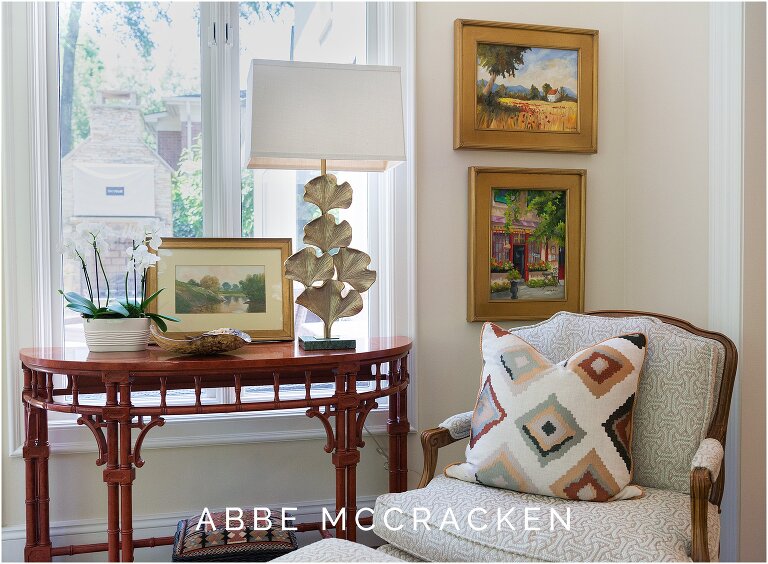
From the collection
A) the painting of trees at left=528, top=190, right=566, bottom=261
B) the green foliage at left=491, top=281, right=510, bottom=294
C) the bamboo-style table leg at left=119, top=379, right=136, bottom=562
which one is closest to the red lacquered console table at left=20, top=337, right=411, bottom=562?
the bamboo-style table leg at left=119, top=379, right=136, bottom=562

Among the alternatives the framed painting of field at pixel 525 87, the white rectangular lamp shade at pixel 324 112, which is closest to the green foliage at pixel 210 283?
the white rectangular lamp shade at pixel 324 112

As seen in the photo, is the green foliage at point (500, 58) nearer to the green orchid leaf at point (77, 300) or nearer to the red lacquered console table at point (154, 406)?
the red lacquered console table at point (154, 406)

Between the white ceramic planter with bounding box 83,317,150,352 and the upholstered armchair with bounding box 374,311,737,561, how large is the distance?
3.07 feet

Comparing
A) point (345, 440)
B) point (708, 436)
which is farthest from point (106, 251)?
point (708, 436)

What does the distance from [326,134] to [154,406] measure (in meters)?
0.97

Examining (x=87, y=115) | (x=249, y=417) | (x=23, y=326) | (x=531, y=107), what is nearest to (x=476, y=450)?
(x=249, y=417)

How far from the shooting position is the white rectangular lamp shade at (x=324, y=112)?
7.02 feet

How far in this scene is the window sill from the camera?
99.9 inches

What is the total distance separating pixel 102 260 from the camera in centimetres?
258

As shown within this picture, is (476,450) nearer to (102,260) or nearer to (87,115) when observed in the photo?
(102,260)

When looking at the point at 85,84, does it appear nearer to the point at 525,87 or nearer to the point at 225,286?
the point at 225,286

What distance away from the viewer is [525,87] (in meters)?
2.81

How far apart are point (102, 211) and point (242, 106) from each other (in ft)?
2.16

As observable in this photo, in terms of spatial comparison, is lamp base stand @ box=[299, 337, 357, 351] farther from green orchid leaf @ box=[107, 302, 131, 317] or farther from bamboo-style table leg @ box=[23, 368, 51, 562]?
bamboo-style table leg @ box=[23, 368, 51, 562]
